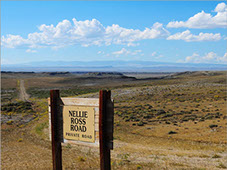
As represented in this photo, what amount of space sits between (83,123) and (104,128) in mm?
605

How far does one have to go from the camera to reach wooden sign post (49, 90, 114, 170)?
Answer: 583 centimetres

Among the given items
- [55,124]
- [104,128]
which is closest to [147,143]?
[55,124]

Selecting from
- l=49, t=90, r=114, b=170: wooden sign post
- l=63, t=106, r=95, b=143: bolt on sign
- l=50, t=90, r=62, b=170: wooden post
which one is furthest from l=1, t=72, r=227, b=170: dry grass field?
l=63, t=106, r=95, b=143: bolt on sign

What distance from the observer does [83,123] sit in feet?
20.1

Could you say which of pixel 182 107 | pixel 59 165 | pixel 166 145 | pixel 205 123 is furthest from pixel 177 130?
pixel 59 165

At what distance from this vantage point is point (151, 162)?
1151cm

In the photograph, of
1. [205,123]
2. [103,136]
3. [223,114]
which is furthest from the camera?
[223,114]

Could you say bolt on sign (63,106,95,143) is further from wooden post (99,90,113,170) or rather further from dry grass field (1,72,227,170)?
dry grass field (1,72,227,170)

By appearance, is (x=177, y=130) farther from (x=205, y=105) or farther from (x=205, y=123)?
(x=205, y=105)

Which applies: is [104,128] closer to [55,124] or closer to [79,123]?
[79,123]

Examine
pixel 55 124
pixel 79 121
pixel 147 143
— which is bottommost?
pixel 147 143

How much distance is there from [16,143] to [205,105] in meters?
24.8

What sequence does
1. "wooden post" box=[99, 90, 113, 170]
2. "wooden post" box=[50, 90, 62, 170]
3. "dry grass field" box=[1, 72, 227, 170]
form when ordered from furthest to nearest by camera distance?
"dry grass field" box=[1, 72, 227, 170], "wooden post" box=[50, 90, 62, 170], "wooden post" box=[99, 90, 113, 170]

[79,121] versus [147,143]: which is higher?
[79,121]
